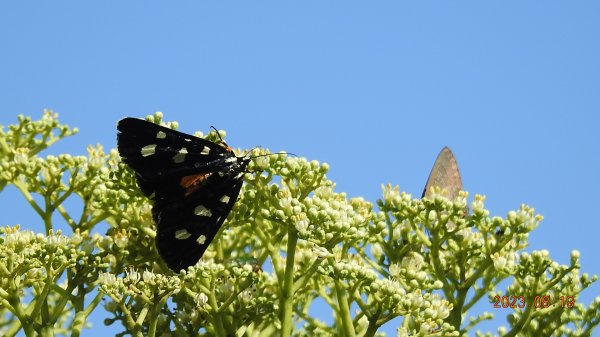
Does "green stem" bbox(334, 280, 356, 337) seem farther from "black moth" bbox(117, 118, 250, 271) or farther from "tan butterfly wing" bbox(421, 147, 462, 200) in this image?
"tan butterfly wing" bbox(421, 147, 462, 200)

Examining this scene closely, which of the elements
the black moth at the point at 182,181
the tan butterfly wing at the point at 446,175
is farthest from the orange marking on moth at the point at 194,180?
the tan butterfly wing at the point at 446,175

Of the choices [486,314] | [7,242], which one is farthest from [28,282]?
[486,314]

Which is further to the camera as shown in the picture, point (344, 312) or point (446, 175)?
point (446, 175)

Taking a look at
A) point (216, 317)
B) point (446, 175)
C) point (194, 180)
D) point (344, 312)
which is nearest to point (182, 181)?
point (194, 180)

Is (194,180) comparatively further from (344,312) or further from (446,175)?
(446,175)

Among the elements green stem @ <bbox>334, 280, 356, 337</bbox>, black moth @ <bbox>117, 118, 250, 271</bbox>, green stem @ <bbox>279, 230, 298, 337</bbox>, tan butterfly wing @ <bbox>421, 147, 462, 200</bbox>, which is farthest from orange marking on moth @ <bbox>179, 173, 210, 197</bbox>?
tan butterfly wing @ <bbox>421, 147, 462, 200</bbox>

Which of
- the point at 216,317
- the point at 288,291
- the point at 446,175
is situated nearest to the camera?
the point at 288,291

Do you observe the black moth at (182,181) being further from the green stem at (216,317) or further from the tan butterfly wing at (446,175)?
the tan butterfly wing at (446,175)
